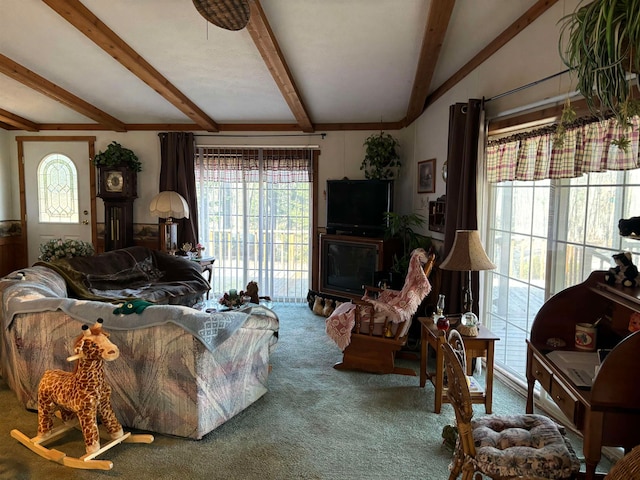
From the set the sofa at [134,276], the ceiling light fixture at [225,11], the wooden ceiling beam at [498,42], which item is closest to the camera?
the ceiling light fixture at [225,11]

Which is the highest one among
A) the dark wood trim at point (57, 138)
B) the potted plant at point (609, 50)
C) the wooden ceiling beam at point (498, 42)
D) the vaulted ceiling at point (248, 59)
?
the vaulted ceiling at point (248, 59)

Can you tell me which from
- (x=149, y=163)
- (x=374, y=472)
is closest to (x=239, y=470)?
(x=374, y=472)

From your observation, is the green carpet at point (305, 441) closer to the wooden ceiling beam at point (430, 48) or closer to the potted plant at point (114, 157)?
the wooden ceiling beam at point (430, 48)

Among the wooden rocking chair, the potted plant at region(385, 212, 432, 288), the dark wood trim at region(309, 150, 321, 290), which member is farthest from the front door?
the wooden rocking chair

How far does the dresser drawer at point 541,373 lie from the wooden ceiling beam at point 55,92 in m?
5.44

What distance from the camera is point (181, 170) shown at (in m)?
5.91

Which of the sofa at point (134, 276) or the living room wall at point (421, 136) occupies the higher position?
the living room wall at point (421, 136)

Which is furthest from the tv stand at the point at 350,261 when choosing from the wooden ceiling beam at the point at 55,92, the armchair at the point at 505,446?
the wooden ceiling beam at the point at 55,92

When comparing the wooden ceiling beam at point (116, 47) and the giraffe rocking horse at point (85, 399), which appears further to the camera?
the wooden ceiling beam at point (116, 47)

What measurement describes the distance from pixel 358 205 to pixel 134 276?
285 cm

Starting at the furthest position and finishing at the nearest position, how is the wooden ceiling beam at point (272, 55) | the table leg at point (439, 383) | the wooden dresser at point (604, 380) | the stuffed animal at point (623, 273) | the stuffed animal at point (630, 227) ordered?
the wooden ceiling beam at point (272, 55) < the table leg at point (439, 383) < the stuffed animal at point (623, 273) < the stuffed animal at point (630, 227) < the wooden dresser at point (604, 380)

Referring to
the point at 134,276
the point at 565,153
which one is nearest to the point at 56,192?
the point at 134,276

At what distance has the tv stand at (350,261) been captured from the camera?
16.5ft

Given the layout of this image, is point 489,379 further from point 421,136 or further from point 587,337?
point 421,136
